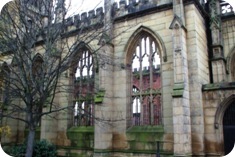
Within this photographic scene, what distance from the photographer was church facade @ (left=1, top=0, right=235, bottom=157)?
1116 centimetres

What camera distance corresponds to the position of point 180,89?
10.9 meters

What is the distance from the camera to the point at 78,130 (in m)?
14.5

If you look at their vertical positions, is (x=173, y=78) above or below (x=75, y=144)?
above

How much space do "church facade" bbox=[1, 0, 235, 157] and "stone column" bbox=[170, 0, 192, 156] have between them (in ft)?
0.12

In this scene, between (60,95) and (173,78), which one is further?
(60,95)

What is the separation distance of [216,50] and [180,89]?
3.79m

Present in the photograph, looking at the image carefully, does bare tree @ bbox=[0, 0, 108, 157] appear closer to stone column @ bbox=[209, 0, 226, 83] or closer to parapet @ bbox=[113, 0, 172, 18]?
parapet @ bbox=[113, 0, 172, 18]

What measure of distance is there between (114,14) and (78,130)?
6066 millimetres

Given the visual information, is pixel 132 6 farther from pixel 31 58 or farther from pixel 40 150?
pixel 40 150

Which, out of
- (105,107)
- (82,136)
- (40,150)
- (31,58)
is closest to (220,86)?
(105,107)

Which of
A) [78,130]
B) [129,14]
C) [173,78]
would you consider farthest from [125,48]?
[78,130]

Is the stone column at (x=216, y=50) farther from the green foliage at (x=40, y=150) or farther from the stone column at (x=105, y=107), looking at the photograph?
the green foliage at (x=40, y=150)

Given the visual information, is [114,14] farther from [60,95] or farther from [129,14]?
[60,95]

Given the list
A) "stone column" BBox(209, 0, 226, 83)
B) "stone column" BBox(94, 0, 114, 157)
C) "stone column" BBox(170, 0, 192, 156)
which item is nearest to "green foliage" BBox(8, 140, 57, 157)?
"stone column" BBox(94, 0, 114, 157)
